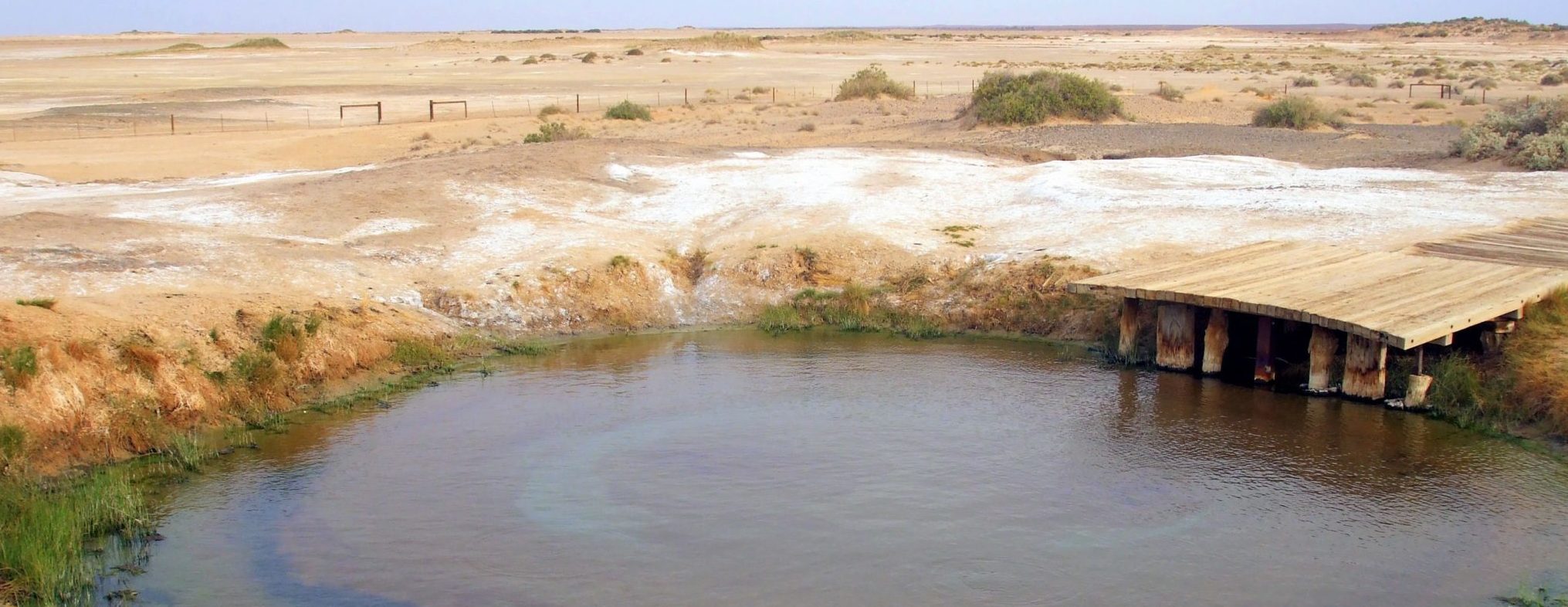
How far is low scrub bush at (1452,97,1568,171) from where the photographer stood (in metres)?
23.3

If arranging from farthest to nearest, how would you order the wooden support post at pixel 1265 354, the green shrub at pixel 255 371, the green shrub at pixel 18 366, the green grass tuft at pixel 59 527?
the wooden support post at pixel 1265 354 < the green shrub at pixel 255 371 < the green shrub at pixel 18 366 < the green grass tuft at pixel 59 527

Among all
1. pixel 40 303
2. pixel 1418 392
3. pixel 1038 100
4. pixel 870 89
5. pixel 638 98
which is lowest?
pixel 1418 392

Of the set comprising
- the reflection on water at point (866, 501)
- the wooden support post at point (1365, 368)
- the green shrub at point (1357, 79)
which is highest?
the green shrub at point (1357, 79)

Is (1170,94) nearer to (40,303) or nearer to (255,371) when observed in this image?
(255,371)

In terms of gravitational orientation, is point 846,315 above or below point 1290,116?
below

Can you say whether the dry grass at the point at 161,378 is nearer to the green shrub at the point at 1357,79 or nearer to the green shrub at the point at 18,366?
the green shrub at the point at 18,366

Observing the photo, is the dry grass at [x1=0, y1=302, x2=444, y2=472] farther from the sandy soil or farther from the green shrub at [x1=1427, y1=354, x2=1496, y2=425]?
the sandy soil

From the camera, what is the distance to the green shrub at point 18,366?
39.4 ft

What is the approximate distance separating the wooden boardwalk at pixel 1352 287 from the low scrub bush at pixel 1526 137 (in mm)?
8557

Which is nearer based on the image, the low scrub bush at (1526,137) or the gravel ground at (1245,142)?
the low scrub bush at (1526,137)

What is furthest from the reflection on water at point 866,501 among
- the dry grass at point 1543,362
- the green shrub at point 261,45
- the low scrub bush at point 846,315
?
the green shrub at point 261,45

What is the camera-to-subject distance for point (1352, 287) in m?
14.5

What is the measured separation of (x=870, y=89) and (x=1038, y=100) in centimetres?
1333

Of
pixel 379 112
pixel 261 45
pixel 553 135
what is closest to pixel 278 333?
pixel 553 135
